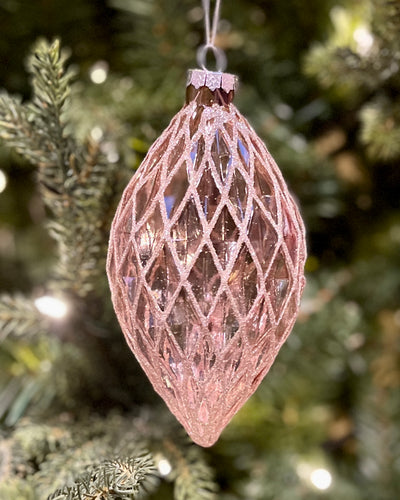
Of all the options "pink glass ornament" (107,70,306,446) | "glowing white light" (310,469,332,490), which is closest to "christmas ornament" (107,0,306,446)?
"pink glass ornament" (107,70,306,446)

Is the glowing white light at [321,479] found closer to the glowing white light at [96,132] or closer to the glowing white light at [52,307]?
the glowing white light at [52,307]

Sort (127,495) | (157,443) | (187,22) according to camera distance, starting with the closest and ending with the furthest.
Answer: (127,495)
(157,443)
(187,22)

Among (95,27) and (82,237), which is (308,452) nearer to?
(82,237)

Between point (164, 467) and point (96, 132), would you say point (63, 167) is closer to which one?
point (96, 132)

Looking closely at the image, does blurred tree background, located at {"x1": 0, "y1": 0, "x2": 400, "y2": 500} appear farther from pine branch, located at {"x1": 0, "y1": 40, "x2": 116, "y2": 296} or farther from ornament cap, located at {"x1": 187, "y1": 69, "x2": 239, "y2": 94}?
ornament cap, located at {"x1": 187, "y1": 69, "x2": 239, "y2": 94}

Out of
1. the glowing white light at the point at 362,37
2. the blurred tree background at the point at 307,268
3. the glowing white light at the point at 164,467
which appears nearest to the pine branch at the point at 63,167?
the blurred tree background at the point at 307,268

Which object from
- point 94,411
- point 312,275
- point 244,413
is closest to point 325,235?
point 312,275

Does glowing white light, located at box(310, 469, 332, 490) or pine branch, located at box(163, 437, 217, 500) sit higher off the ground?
pine branch, located at box(163, 437, 217, 500)
